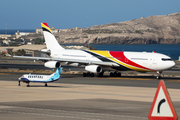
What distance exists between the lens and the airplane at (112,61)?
136 ft

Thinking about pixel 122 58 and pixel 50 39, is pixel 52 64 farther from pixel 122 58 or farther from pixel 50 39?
pixel 122 58

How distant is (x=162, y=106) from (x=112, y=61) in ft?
114

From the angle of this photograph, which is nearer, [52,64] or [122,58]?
[122,58]

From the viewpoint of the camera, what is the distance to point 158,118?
9039 millimetres

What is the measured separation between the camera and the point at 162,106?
899 cm

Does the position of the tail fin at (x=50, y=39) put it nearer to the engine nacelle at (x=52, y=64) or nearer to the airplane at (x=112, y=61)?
the airplane at (x=112, y=61)

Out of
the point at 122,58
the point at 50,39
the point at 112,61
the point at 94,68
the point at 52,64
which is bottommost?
the point at 94,68

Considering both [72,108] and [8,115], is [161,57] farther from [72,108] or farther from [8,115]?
[8,115]

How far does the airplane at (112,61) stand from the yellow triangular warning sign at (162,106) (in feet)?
107

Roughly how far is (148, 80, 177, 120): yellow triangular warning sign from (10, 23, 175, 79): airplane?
32.7m

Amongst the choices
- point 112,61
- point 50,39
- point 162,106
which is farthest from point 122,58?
point 162,106

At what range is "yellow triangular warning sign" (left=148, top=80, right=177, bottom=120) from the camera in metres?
8.82

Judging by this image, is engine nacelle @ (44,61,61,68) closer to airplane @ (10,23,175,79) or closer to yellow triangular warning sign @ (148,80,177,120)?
airplane @ (10,23,175,79)

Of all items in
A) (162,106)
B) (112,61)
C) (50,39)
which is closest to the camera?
(162,106)
